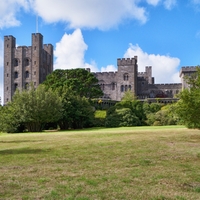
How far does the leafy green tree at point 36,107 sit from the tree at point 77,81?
620 inches

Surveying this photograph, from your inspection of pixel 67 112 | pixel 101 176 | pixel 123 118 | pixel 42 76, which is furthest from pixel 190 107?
pixel 42 76

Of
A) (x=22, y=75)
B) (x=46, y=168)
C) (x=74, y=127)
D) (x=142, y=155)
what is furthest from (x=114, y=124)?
(x=22, y=75)

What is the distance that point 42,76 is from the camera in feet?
278

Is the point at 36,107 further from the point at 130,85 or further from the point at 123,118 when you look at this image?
the point at 130,85

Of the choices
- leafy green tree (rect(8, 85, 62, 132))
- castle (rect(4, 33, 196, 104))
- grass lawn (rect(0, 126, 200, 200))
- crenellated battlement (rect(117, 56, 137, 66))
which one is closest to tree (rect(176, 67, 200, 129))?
grass lawn (rect(0, 126, 200, 200))

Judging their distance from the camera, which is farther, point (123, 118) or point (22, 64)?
point (22, 64)

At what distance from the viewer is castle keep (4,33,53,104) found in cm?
8219

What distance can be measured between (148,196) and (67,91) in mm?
39603

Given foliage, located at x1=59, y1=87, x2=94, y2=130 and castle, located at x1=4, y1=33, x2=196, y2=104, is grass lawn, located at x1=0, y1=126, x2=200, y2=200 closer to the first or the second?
foliage, located at x1=59, y1=87, x2=94, y2=130

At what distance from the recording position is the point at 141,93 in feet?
267

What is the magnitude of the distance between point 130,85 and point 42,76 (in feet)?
83.8

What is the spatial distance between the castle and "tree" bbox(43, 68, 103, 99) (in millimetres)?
19439

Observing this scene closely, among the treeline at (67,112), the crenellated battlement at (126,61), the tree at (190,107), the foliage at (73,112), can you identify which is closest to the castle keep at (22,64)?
the crenellated battlement at (126,61)

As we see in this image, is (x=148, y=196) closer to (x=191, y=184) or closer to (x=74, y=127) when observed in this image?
(x=191, y=184)
